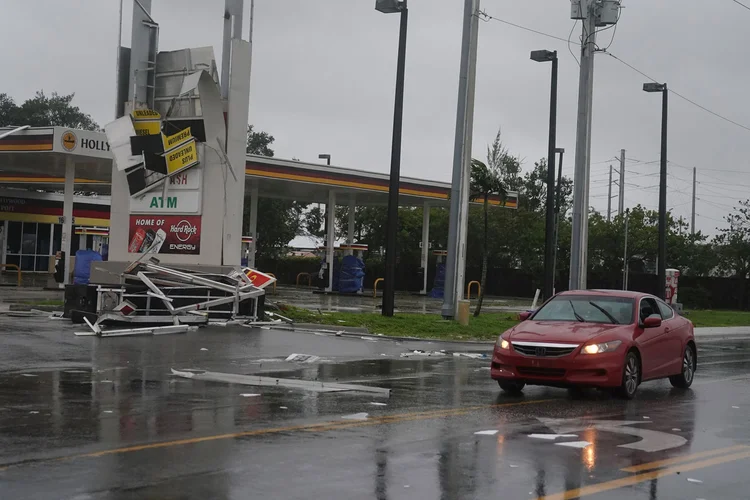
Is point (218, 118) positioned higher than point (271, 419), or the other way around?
point (218, 118)

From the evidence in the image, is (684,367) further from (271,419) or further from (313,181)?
(313,181)

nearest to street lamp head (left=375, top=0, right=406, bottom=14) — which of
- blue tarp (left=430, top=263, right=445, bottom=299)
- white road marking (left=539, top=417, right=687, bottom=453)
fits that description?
white road marking (left=539, top=417, right=687, bottom=453)

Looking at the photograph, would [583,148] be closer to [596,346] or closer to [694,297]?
[596,346]

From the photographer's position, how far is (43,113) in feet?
341

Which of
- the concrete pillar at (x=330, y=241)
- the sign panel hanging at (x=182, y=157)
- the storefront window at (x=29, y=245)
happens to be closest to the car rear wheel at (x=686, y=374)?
the sign panel hanging at (x=182, y=157)

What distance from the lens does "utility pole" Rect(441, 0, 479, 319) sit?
2634 cm

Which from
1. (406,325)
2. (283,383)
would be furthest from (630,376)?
(406,325)

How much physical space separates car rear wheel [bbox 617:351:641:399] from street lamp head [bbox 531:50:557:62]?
1828cm

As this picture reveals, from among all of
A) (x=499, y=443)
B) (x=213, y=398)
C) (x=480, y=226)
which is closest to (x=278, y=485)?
(x=499, y=443)

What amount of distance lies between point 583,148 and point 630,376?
1671 cm

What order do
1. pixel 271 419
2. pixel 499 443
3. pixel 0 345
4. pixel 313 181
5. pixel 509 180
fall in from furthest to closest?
pixel 509 180 → pixel 313 181 → pixel 0 345 → pixel 271 419 → pixel 499 443

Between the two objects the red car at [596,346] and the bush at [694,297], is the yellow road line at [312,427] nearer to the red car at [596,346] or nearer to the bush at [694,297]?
the red car at [596,346]

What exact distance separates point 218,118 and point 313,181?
20863 millimetres

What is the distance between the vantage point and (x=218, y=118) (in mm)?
22750
